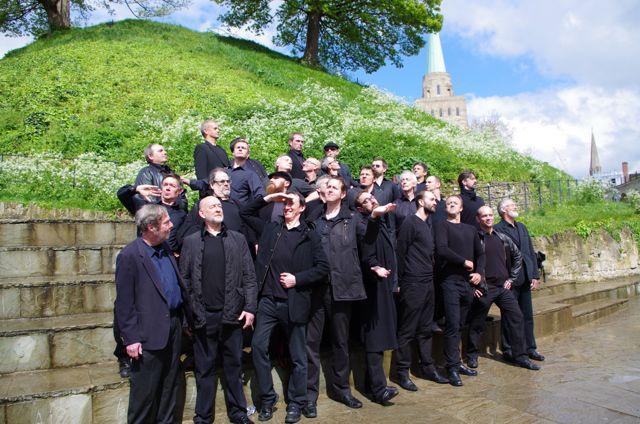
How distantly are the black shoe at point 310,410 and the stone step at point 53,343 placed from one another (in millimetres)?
1939

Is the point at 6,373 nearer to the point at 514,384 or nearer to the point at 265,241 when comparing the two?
the point at 265,241

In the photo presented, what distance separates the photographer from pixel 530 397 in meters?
5.12

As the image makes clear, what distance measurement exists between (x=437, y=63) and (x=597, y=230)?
11334 cm

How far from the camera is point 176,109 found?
16125 millimetres

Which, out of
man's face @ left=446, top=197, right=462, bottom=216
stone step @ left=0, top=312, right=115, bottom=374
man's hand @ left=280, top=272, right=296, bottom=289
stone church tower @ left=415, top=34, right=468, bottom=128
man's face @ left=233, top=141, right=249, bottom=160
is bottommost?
stone step @ left=0, top=312, right=115, bottom=374

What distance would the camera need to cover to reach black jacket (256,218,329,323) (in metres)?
4.71

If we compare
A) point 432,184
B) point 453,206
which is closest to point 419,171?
point 432,184

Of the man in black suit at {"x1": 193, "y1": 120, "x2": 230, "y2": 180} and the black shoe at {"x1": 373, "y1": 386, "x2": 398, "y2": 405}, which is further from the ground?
the man in black suit at {"x1": 193, "y1": 120, "x2": 230, "y2": 180}

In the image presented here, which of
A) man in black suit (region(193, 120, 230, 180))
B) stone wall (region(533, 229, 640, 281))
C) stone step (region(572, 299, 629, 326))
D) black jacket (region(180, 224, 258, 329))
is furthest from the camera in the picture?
stone wall (region(533, 229, 640, 281))

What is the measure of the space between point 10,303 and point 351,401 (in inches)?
141

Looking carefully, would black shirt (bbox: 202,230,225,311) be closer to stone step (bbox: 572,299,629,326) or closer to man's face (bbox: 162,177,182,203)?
man's face (bbox: 162,177,182,203)

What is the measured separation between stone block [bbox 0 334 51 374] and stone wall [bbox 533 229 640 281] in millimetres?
9700

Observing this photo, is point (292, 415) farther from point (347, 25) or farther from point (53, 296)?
point (347, 25)

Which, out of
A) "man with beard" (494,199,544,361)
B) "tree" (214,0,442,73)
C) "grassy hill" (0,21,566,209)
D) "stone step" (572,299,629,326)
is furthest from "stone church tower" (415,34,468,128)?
"man with beard" (494,199,544,361)
